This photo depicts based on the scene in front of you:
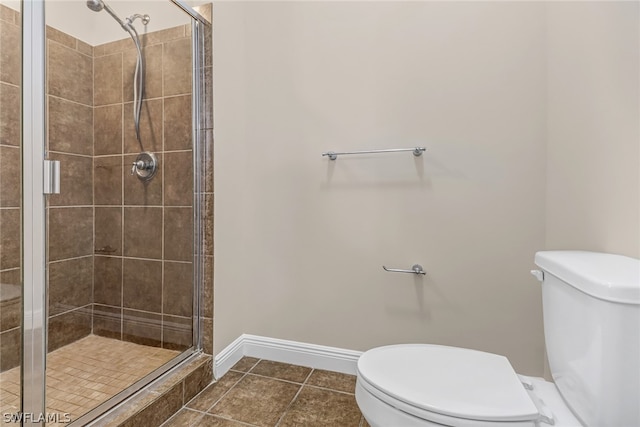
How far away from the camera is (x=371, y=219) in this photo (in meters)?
1.51

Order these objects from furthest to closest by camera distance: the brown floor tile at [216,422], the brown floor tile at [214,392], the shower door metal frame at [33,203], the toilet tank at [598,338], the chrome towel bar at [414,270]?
1. the chrome towel bar at [414,270]
2. the brown floor tile at [214,392]
3. the brown floor tile at [216,422]
4. the shower door metal frame at [33,203]
5. the toilet tank at [598,338]

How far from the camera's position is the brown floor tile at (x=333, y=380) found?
1454 mm

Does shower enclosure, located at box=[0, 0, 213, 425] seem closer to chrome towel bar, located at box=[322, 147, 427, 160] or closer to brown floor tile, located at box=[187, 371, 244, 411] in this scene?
brown floor tile, located at box=[187, 371, 244, 411]

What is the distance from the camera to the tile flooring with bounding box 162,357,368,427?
1224mm

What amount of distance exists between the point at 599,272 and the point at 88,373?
200 cm

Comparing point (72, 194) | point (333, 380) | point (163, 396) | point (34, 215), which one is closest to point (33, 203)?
point (34, 215)

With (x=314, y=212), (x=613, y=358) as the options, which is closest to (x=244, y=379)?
(x=314, y=212)

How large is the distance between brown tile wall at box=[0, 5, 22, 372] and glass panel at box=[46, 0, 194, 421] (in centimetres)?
27

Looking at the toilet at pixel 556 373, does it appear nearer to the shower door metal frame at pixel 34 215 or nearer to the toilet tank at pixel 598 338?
the toilet tank at pixel 598 338

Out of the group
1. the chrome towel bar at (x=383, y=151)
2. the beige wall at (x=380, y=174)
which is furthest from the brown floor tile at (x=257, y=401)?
the chrome towel bar at (x=383, y=151)

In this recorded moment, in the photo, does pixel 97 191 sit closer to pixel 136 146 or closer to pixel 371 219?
pixel 136 146

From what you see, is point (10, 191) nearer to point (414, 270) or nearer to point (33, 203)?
point (33, 203)

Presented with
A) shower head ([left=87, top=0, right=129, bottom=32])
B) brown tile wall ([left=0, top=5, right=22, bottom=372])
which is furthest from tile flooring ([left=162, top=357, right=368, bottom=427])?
shower head ([left=87, top=0, right=129, bottom=32])

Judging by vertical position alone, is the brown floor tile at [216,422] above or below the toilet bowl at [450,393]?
below
